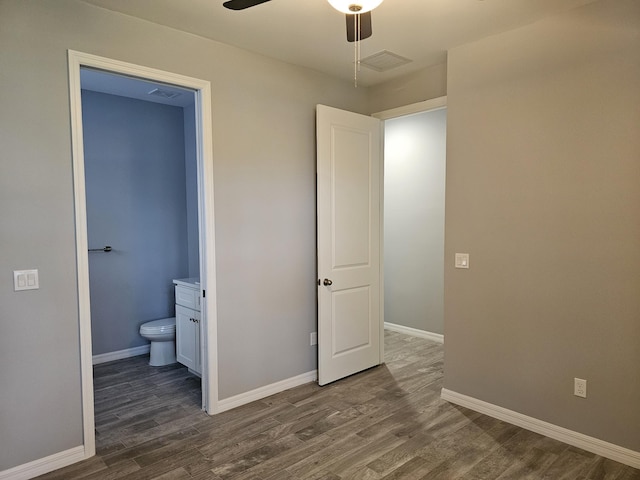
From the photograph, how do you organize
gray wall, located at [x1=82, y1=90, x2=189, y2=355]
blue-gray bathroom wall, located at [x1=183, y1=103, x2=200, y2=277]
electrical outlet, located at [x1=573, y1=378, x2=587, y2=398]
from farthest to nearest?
blue-gray bathroom wall, located at [x1=183, y1=103, x2=200, y2=277] < gray wall, located at [x1=82, y1=90, x2=189, y2=355] < electrical outlet, located at [x1=573, y1=378, x2=587, y2=398]

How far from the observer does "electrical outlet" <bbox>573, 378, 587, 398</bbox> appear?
8.31 feet

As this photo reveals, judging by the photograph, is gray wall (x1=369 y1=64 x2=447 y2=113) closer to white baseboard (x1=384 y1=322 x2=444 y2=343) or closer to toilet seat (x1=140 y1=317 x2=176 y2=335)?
white baseboard (x1=384 y1=322 x2=444 y2=343)

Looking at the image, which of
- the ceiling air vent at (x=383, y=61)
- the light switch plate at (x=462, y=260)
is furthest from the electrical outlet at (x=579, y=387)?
the ceiling air vent at (x=383, y=61)

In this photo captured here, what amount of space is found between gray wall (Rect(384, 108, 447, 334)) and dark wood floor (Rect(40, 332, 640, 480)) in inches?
60.1

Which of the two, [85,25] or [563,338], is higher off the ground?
[85,25]

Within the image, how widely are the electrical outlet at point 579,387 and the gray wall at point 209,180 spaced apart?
2.01 metres

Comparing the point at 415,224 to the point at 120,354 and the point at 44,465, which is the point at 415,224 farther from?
the point at 44,465

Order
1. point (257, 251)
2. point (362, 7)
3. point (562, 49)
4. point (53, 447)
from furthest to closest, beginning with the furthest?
point (257, 251) → point (562, 49) → point (53, 447) → point (362, 7)

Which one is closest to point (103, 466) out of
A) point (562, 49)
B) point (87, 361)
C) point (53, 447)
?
point (53, 447)

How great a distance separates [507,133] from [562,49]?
1.88ft

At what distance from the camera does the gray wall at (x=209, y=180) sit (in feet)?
7.23

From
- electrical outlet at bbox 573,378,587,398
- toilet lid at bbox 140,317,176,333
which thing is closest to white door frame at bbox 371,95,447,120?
electrical outlet at bbox 573,378,587,398

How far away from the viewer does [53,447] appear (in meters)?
2.34

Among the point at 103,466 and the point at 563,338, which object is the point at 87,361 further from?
the point at 563,338
